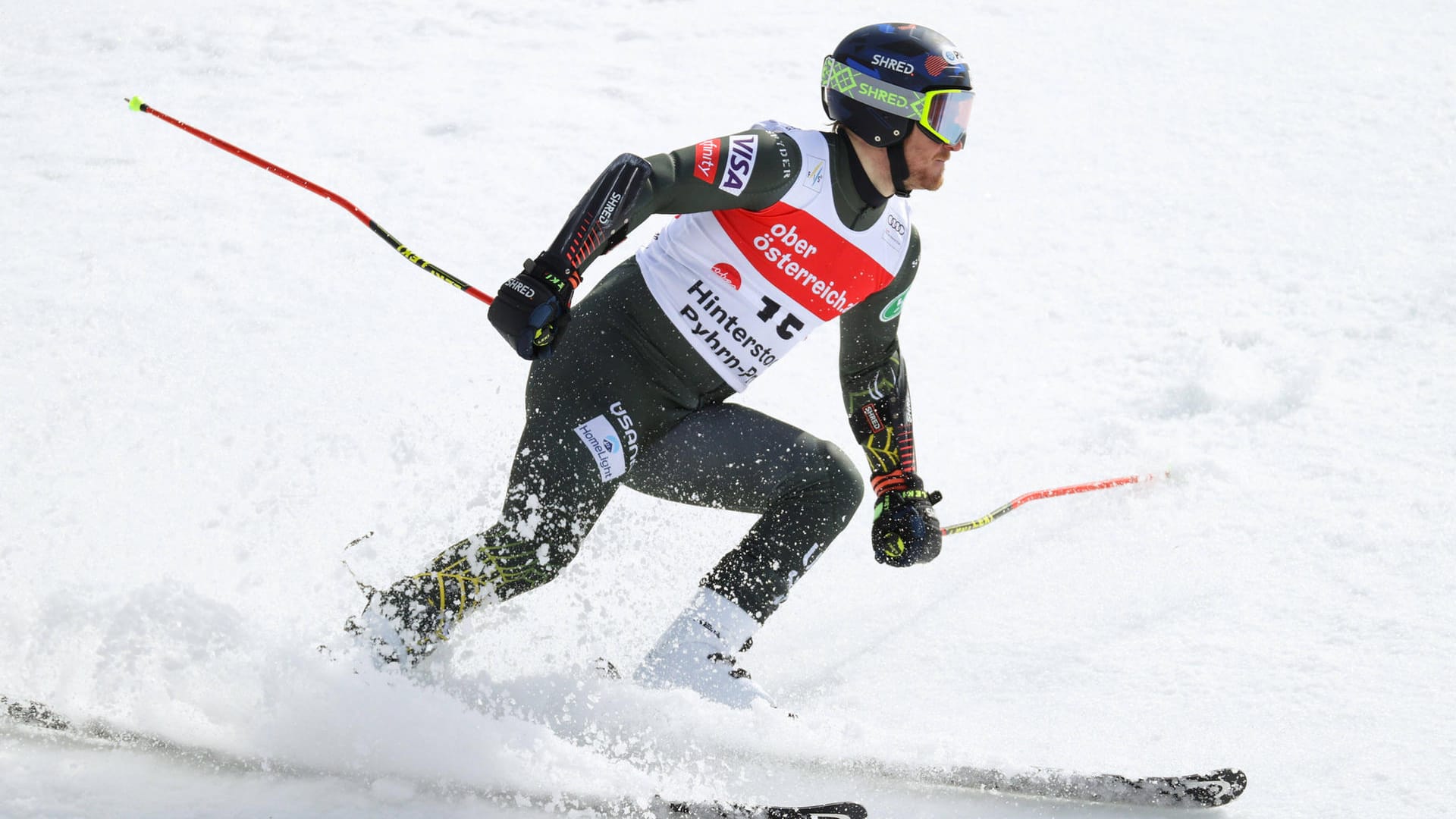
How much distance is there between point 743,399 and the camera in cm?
611

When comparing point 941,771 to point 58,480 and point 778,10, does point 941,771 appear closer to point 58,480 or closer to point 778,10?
point 58,480

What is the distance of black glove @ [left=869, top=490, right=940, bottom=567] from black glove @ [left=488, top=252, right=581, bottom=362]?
1.27 meters

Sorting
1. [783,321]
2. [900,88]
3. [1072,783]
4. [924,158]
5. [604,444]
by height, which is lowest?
[1072,783]

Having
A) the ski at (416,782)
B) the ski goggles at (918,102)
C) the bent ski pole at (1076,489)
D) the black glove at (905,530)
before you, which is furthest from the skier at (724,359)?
the bent ski pole at (1076,489)

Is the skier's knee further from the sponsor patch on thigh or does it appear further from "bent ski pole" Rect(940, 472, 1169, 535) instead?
"bent ski pole" Rect(940, 472, 1169, 535)

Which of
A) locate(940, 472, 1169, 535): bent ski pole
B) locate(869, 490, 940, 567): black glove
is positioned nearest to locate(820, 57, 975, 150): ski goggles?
locate(869, 490, 940, 567): black glove

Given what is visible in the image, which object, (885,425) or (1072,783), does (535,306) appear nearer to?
(885,425)

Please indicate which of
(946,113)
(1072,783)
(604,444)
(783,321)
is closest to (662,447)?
(604,444)

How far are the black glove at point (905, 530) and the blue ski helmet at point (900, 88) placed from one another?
1.03 meters

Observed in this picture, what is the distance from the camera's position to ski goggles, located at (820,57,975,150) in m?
3.19

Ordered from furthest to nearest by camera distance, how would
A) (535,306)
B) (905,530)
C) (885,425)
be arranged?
(885,425), (905,530), (535,306)

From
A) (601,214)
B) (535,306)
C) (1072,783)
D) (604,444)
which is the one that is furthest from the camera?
(1072,783)

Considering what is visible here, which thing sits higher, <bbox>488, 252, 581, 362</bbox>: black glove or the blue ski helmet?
the blue ski helmet

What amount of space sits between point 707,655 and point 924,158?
142 centimetres
